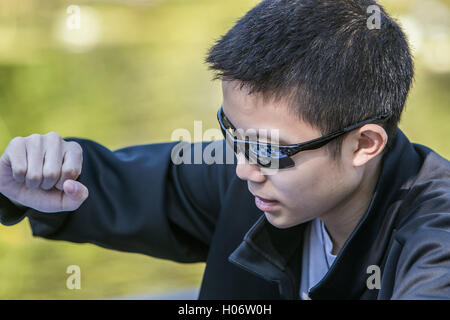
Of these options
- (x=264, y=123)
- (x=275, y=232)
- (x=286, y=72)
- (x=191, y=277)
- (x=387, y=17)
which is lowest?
(x=191, y=277)

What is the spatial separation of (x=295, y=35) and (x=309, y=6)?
0.09 m

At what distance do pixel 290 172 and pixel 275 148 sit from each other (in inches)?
3.0

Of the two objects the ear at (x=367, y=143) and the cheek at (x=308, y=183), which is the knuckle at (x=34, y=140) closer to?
the cheek at (x=308, y=183)

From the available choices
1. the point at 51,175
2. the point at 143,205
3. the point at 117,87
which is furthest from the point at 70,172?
the point at 117,87

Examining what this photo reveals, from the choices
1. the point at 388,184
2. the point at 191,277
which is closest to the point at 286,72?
the point at 388,184

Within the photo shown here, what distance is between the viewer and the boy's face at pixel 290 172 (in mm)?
1257

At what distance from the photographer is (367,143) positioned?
1324mm

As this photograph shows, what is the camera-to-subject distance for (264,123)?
4.13 ft

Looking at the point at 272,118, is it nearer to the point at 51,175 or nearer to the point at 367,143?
the point at 367,143

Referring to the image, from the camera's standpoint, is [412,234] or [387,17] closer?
[412,234]

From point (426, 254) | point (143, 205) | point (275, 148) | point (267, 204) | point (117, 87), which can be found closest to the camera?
point (426, 254)

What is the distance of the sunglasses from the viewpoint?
126 centimetres

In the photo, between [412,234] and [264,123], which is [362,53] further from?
[412,234]

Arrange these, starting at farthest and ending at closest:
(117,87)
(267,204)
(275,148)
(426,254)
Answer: (117,87), (267,204), (275,148), (426,254)
